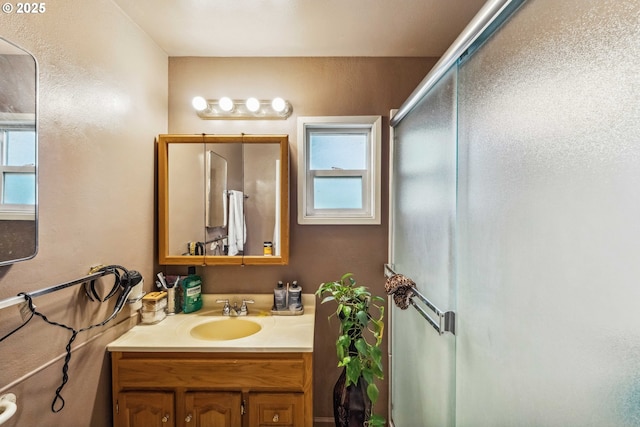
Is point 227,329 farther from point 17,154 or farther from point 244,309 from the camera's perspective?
point 17,154

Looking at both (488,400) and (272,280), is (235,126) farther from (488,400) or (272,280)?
(488,400)

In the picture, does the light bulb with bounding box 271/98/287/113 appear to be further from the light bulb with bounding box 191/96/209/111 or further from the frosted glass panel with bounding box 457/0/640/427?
the frosted glass panel with bounding box 457/0/640/427

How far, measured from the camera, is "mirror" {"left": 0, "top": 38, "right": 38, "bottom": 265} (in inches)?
32.5

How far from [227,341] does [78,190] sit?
0.89 m

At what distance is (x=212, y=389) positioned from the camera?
1286 millimetres

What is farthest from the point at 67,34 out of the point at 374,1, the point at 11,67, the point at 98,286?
the point at 374,1

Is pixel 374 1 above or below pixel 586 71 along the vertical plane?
above

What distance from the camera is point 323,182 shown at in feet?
5.94

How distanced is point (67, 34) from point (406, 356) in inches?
79.0

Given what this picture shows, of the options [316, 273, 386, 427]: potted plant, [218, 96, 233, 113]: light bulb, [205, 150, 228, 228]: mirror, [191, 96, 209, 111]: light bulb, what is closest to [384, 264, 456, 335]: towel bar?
[316, 273, 386, 427]: potted plant

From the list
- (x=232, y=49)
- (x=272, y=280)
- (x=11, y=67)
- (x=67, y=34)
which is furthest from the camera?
(x=272, y=280)

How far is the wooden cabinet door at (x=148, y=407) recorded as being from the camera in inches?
Result: 50.4

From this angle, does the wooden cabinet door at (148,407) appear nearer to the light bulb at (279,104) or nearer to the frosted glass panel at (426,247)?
the frosted glass panel at (426,247)

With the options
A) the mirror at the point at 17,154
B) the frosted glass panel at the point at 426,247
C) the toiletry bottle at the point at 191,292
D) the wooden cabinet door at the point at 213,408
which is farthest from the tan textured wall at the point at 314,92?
the mirror at the point at 17,154
